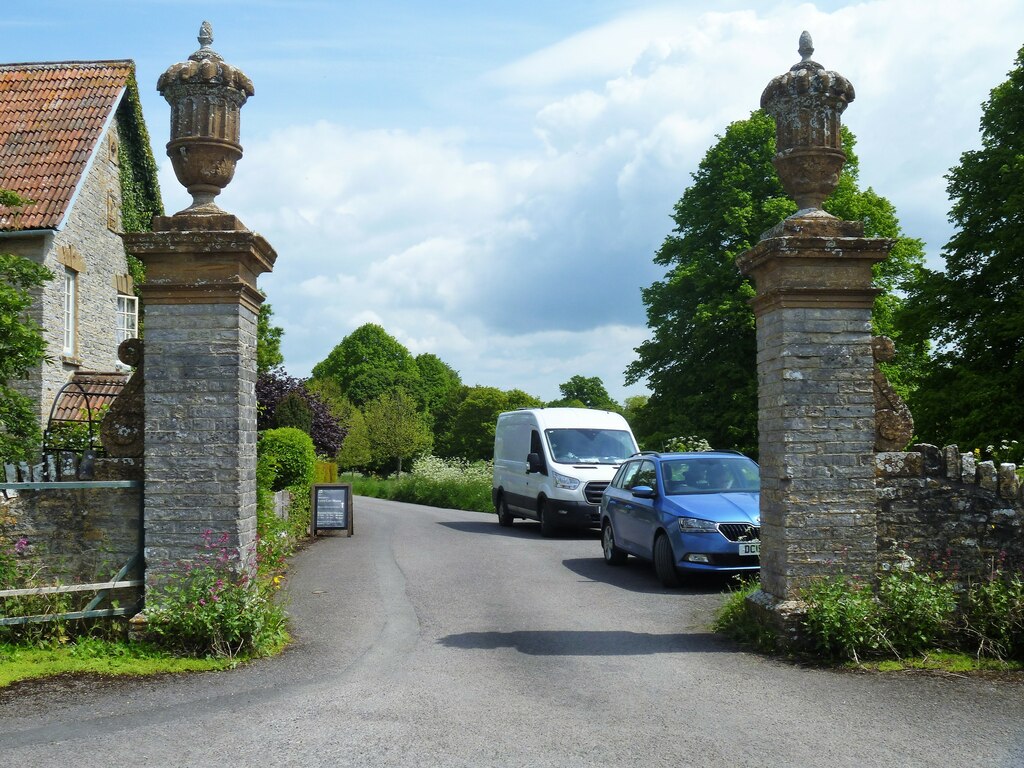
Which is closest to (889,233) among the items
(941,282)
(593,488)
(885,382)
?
(941,282)

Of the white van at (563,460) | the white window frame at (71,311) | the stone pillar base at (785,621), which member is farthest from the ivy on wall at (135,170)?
the stone pillar base at (785,621)

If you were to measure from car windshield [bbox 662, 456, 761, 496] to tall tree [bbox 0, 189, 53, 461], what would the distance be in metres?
7.16

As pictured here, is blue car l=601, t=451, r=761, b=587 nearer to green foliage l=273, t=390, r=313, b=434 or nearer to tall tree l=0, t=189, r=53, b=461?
tall tree l=0, t=189, r=53, b=461

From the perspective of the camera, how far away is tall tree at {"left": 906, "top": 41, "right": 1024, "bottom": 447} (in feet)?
71.9

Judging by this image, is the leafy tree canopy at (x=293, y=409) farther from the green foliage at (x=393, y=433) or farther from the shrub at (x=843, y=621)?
the green foliage at (x=393, y=433)

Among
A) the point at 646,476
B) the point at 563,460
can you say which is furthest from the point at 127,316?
the point at 646,476

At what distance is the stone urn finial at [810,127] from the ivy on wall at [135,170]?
18.4 meters

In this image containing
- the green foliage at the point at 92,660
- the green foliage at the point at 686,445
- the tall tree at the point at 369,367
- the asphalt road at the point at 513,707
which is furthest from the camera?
the tall tree at the point at 369,367

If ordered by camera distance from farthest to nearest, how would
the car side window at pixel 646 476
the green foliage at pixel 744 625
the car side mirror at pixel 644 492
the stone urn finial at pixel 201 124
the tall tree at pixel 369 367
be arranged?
the tall tree at pixel 369 367 → the car side window at pixel 646 476 → the car side mirror at pixel 644 492 → the stone urn finial at pixel 201 124 → the green foliage at pixel 744 625

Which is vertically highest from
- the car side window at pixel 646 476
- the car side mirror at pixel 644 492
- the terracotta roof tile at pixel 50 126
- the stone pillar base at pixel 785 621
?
the terracotta roof tile at pixel 50 126

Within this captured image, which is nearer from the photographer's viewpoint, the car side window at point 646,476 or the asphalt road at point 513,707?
the asphalt road at point 513,707

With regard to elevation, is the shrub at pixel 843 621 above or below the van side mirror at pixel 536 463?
below

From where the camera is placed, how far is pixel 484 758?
5.36 meters

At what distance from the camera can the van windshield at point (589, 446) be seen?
18.5 m
